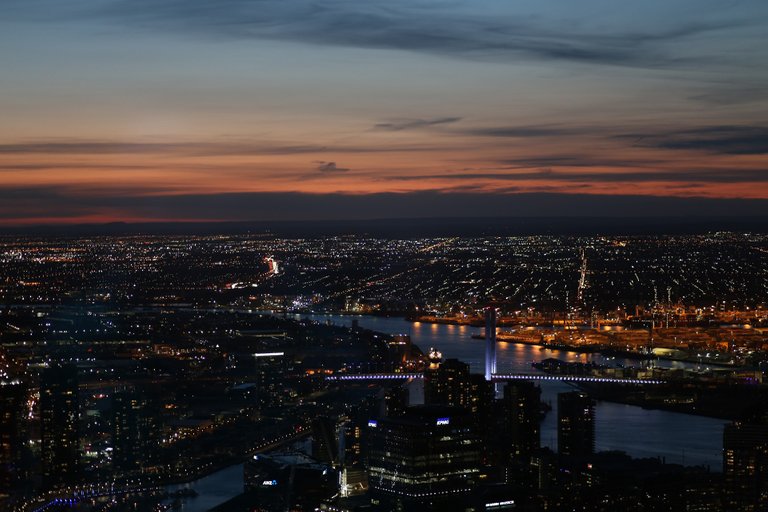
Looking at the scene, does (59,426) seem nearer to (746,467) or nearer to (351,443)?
(351,443)

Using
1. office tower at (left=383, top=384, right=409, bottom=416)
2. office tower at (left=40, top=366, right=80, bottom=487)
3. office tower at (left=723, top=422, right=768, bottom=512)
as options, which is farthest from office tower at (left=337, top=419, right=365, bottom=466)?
office tower at (left=723, top=422, right=768, bottom=512)

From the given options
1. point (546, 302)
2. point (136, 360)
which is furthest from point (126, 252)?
point (136, 360)

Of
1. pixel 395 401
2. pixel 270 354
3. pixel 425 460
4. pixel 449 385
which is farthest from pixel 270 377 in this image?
pixel 425 460

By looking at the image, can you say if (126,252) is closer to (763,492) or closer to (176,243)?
(176,243)

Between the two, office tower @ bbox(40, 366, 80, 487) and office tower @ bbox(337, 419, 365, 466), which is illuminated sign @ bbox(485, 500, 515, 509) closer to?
office tower @ bbox(337, 419, 365, 466)

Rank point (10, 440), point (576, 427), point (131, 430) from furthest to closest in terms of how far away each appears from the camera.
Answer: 1. point (131, 430)
2. point (576, 427)
3. point (10, 440)

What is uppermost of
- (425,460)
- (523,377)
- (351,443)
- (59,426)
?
(425,460)
